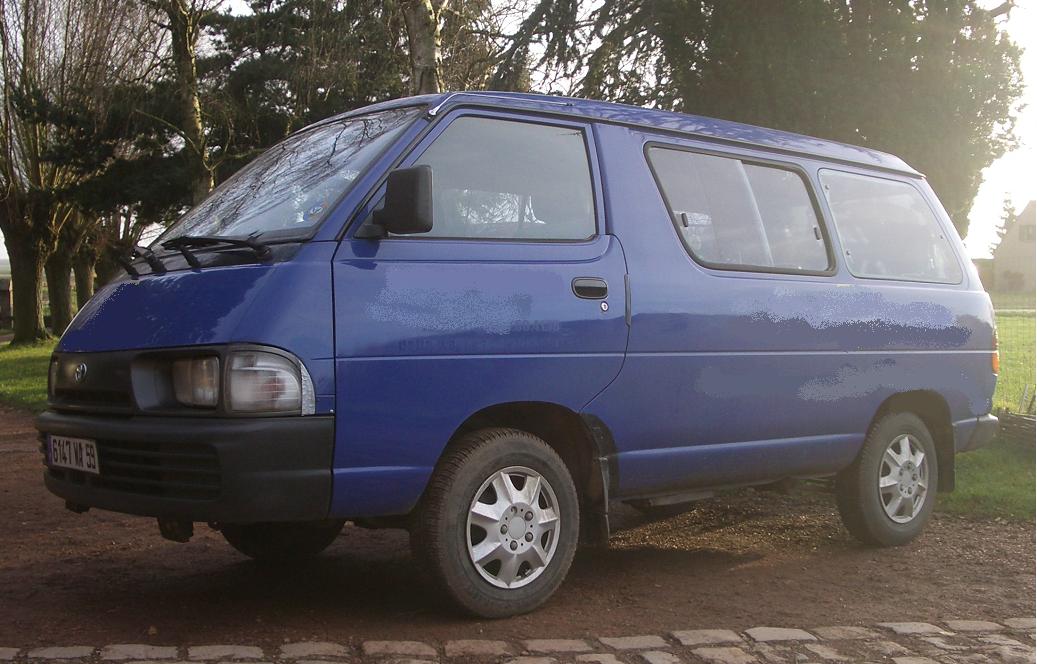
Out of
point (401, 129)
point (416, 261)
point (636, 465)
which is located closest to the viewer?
point (416, 261)

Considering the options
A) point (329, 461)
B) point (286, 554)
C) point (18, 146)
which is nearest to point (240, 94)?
point (18, 146)

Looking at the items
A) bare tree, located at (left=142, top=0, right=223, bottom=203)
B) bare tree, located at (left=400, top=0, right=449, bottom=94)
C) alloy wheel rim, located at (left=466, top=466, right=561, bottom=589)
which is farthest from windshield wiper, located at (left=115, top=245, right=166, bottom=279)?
bare tree, located at (left=142, top=0, right=223, bottom=203)

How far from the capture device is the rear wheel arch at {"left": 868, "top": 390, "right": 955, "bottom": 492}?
6.59 metres

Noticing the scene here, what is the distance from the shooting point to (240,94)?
21.4m

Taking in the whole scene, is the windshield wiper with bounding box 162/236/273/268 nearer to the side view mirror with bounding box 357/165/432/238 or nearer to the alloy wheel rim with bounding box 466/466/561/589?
the side view mirror with bounding box 357/165/432/238

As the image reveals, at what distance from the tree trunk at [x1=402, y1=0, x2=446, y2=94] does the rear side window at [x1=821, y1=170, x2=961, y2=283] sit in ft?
16.6

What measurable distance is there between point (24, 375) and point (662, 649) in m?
17.7

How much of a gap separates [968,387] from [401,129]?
4.00 metres

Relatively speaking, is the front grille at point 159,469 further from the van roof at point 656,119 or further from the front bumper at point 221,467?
the van roof at point 656,119

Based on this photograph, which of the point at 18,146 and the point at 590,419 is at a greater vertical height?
the point at 18,146

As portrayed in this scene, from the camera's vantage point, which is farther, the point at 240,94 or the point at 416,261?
the point at 240,94

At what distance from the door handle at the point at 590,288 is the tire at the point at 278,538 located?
1706 millimetres

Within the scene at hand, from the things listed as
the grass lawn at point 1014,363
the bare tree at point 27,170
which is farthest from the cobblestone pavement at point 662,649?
the bare tree at point 27,170

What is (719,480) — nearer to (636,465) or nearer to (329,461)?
(636,465)
